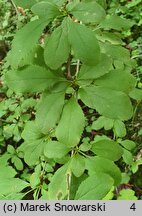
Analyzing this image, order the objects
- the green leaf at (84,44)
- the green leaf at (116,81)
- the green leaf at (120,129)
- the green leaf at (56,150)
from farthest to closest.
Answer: the green leaf at (120,129) < the green leaf at (56,150) < the green leaf at (116,81) < the green leaf at (84,44)

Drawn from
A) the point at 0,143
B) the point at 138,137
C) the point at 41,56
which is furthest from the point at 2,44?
the point at 41,56

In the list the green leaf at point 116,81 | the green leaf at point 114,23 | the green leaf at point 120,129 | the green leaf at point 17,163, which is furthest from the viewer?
the green leaf at point 17,163

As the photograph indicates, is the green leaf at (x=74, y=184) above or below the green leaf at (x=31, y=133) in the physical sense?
below

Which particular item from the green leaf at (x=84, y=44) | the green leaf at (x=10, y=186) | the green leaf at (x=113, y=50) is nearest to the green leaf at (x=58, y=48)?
the green leaf at (x=84, y=44)

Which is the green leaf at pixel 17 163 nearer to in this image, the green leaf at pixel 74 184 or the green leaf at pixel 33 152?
the green leaf at pixel 33 152

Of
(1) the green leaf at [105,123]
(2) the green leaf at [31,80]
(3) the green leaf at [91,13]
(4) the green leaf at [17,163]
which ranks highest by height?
(3) the green leaf at [91,13]

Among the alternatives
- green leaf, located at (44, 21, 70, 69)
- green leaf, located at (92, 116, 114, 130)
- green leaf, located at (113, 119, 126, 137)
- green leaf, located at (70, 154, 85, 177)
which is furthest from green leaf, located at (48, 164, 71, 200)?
green leaf, located at (92, 116, 114, 130)

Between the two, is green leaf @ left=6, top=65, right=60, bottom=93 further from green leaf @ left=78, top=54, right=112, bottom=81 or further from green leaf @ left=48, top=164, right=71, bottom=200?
green leaf @ left=48, top=164, right=71, bottom=200
